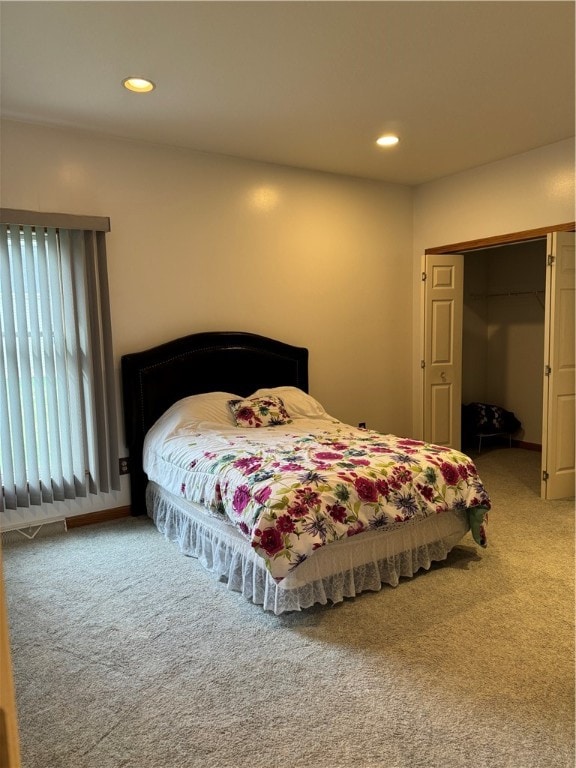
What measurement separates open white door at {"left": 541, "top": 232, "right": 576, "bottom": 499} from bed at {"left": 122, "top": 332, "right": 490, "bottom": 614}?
1415 millimetres

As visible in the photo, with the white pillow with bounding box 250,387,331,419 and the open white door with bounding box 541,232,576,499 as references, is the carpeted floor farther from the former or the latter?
the white pillow with bounding box 250,387,331,419

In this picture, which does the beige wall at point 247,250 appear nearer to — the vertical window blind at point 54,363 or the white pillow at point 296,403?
Result: the vertical window blind at point 54,363

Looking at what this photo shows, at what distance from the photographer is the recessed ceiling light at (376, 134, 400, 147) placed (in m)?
3.99

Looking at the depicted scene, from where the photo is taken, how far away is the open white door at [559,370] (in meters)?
4.11

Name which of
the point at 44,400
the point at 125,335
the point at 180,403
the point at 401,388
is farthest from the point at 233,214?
the point at 401,388

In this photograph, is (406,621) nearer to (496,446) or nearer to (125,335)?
(125,335)

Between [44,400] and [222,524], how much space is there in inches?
61.4

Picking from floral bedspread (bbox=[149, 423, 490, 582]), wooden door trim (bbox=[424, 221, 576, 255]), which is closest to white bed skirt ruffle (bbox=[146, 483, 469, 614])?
floral bedspread (bbox=[149, 423, 490, 582])

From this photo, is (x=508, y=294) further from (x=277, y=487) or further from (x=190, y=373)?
(x=277, y=487)

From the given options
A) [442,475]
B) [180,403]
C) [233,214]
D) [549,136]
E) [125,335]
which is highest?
[549,136]

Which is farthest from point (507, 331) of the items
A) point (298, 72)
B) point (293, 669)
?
point (293, 669)

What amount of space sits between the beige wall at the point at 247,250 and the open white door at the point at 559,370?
160cm

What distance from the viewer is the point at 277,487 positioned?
255cm

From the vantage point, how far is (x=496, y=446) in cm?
610
